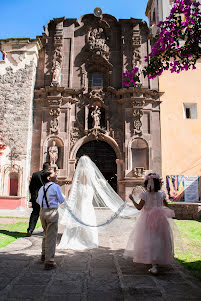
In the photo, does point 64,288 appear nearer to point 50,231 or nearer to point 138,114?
point 50,231

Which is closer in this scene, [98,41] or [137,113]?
[137,113]

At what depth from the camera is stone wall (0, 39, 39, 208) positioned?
585 inches

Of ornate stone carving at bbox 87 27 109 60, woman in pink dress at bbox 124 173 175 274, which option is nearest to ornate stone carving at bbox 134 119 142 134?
ornate stone carving at bbox 87 27 109 60

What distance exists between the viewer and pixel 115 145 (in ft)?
51.8

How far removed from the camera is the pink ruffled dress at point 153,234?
4086 millimetres

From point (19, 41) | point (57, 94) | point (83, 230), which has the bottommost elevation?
point (83, 230)

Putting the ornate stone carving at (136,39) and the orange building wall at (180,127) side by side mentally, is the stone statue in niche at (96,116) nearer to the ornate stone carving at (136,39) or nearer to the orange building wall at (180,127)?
the orange building wall at (180,127)

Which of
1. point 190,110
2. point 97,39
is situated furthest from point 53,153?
point 190,110

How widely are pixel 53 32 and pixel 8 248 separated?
16.0 meters

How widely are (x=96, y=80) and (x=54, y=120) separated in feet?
13.7

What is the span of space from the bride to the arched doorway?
9.31 m

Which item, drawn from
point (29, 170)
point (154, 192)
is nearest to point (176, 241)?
point (154, 192)

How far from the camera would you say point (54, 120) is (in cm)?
1591

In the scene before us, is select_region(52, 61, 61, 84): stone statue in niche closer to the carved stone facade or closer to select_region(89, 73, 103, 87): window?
the carved stone facade
